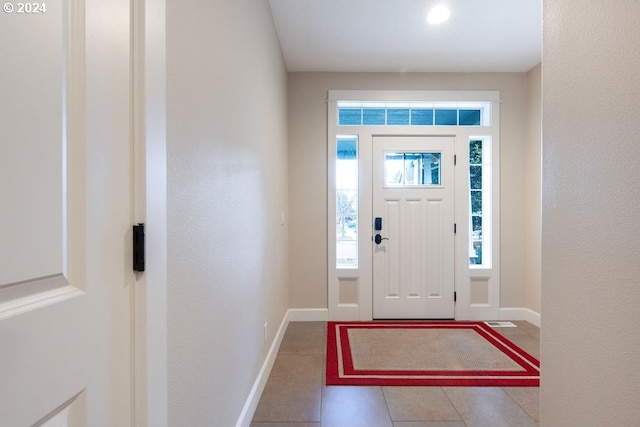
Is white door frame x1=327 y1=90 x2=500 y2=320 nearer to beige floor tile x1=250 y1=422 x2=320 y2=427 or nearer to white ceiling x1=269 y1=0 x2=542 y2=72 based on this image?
white ceiling x1=269 y1=0 x2=542 y2=72

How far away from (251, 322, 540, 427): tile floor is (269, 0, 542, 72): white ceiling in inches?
111

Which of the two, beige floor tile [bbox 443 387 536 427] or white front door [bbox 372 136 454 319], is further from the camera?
white front door [bbox 372 136 454 319]

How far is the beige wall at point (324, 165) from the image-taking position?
11.2 feet

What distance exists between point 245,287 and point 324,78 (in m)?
2.66

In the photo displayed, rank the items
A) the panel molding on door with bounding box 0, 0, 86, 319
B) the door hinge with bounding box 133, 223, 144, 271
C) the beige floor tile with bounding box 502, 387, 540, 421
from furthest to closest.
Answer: the beige floor tile with bounding box 502, 387, 540, 421
the door hinge with bounding box 133, 223, 144, 271
the panel molding on door with bounding box 0, 0, 86, 319

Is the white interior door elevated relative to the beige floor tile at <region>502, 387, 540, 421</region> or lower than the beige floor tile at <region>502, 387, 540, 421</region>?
elevated

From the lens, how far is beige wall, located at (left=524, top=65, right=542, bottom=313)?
3.20 metres

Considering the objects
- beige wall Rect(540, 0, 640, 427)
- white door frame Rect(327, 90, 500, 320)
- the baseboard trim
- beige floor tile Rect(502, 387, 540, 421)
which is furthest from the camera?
white door frame Rect(327, 90, 500, 320)

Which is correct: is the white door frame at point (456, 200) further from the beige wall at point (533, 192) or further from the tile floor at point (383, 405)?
the tile floor at point (383, 405)

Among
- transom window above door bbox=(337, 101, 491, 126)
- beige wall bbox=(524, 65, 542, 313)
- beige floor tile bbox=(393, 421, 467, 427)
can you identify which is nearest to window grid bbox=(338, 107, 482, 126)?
transom window above door bbox=(337, 101, 491, 126)

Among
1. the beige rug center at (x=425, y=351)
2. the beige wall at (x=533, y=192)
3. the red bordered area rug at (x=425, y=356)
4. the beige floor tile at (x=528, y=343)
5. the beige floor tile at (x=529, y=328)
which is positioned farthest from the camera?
the beige wall at (x=533, y=192)

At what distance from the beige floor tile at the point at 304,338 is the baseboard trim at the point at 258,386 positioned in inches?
4.2

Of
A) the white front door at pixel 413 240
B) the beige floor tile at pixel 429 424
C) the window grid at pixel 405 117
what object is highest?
the window grid at pixel 405 117

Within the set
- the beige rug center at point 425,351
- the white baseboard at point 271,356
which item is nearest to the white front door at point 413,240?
the beige rug center at point 425,351
